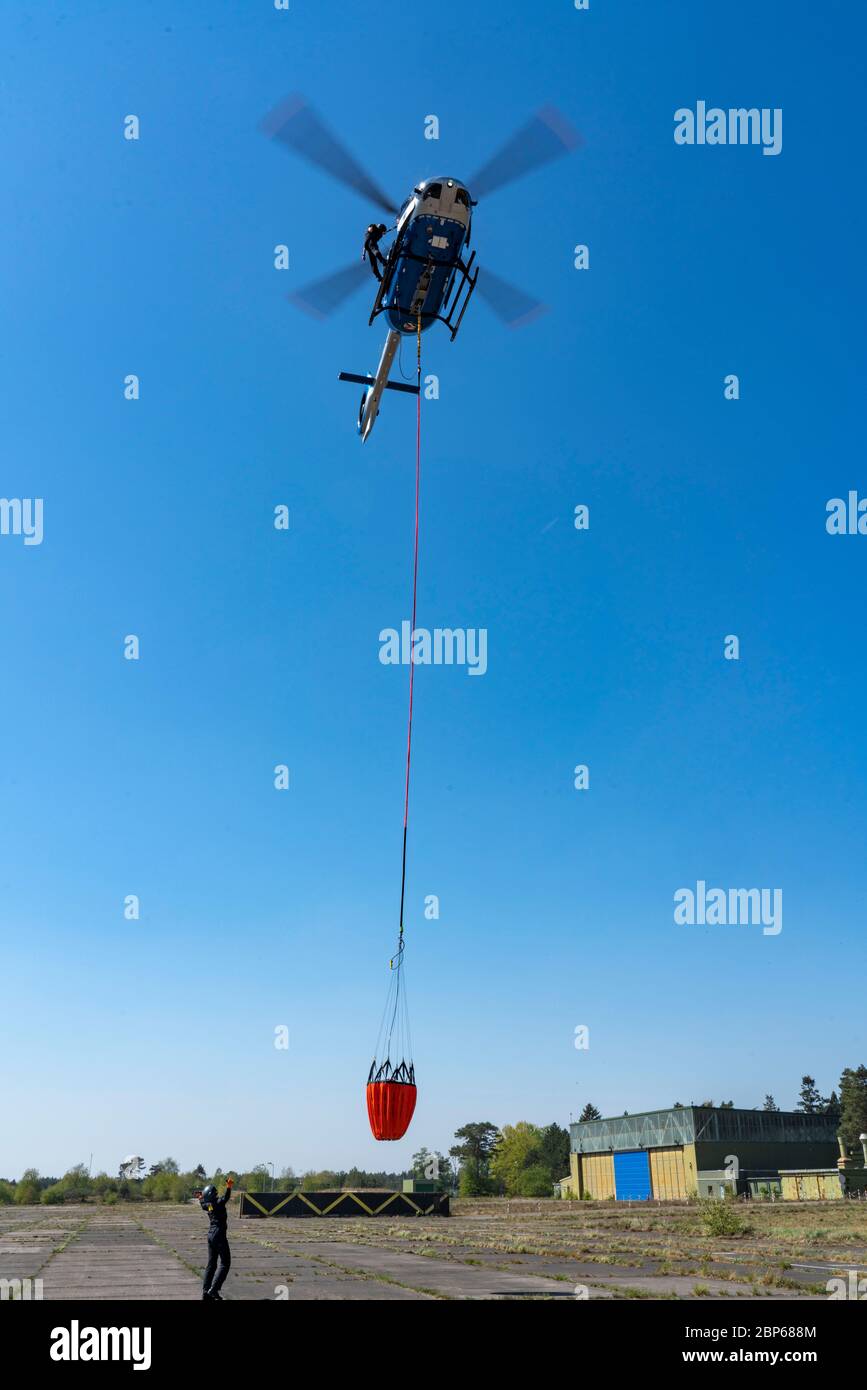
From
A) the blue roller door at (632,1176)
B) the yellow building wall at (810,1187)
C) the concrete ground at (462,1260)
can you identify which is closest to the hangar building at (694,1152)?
the blue roller door at (632,1176)

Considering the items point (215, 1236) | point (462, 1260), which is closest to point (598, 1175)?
point (462, 1260)

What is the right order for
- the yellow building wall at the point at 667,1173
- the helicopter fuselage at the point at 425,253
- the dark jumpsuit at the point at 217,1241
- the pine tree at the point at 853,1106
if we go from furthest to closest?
the pine tree at the point at 853,1106 < the yellow building wall at the point at 667,1173 < the helicopter fuselage at the point at 425,253 < the dark jumpsuit at the point at 217,1241

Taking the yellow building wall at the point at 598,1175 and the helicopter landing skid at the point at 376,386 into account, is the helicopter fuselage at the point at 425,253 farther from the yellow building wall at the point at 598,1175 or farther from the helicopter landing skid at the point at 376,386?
the yellow building wall at the point at 598,1175
